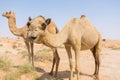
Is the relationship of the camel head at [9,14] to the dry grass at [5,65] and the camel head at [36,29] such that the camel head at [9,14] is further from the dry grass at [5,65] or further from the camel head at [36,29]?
the camel head at [36,29]

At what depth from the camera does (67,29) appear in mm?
10242

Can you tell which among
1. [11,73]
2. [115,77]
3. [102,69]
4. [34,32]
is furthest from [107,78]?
[34,32]

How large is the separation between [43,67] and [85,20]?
3.06 metres

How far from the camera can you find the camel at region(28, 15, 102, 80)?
352 inches

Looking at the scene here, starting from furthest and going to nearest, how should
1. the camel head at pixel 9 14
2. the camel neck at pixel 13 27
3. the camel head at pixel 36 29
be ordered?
1. the camel head at pixel 9 14
2. the camel neck at pixel 13 27
3. the camel head at pixel 36 29

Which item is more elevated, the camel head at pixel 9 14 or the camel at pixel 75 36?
the camel head at pixel 9 14

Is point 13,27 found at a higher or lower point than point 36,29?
lower

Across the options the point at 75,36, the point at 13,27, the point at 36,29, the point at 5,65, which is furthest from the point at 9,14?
the point at 36,29

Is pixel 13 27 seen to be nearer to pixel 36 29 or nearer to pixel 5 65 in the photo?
pixel 5 65

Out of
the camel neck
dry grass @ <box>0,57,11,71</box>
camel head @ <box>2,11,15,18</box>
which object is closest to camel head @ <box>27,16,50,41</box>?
dry grass @ <box>0,57,11,71</box>

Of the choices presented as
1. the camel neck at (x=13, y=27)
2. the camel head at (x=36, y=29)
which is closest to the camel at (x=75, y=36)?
the camel head at (x=36, y=29)

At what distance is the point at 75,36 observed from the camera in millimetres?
10070

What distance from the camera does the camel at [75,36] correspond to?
8.95 meters

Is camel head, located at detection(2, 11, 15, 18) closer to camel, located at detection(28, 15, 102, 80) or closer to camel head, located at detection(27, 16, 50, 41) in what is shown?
camel, located at detection(28, 15, 102, 80)
